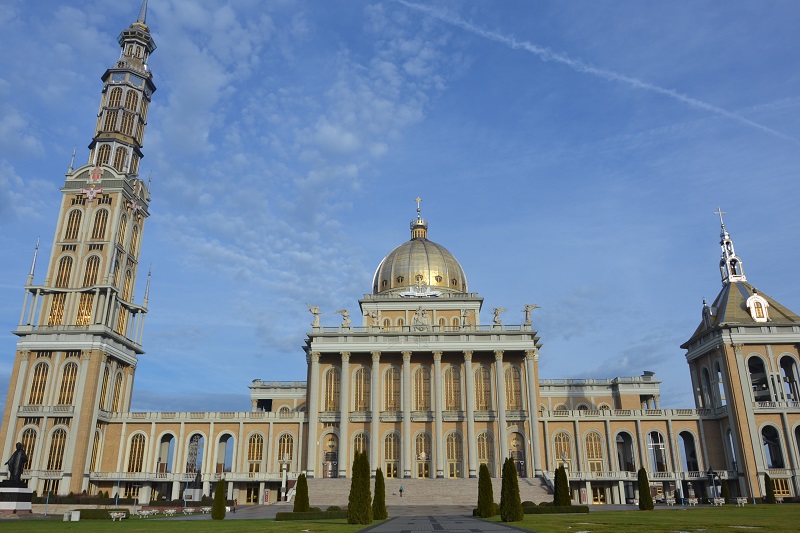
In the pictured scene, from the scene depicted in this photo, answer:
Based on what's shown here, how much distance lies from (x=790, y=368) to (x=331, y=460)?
50.0 meters

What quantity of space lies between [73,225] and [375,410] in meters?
39.8

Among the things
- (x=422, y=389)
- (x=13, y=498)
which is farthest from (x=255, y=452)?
(x=13, y=498)

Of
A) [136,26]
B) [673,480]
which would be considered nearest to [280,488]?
[673,480]

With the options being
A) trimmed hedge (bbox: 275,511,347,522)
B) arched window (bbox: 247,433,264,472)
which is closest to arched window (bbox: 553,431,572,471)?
arched window (bbox: 247,433,264,472)

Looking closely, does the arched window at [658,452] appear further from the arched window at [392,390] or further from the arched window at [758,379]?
the arched window at [392,390]

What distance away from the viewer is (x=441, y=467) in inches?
2466

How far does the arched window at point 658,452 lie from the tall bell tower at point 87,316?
57.3m

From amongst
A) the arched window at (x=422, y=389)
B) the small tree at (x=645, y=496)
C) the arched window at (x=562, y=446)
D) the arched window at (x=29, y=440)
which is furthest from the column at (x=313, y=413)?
the small tree at (x=645, y=496)

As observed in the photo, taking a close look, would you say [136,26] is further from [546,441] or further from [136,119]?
[546,441]

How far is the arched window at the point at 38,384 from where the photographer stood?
62.7 m

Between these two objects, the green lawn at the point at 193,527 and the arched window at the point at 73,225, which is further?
the arched window at the point at 73,225

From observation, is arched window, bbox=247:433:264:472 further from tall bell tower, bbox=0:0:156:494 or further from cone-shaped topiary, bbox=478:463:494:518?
cone-shaped topiary, bbox=478:463:494:518

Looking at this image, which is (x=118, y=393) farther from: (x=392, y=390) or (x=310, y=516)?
(x=310, y=516)

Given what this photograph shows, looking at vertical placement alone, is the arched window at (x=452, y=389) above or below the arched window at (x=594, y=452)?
above
